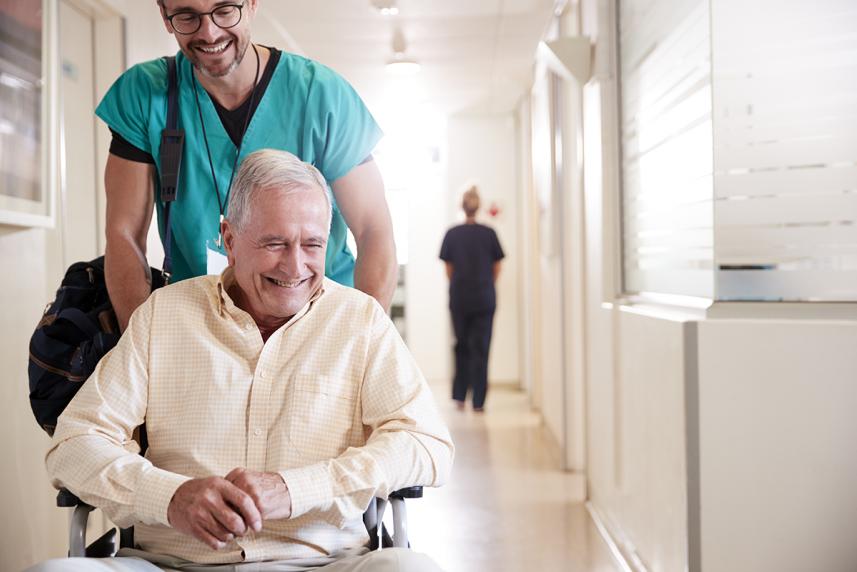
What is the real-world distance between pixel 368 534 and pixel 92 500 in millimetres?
469

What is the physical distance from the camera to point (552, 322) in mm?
6078

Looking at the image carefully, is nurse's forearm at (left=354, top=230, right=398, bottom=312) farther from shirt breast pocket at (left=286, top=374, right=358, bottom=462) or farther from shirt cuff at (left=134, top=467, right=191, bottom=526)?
shirt cuff at (left=134, top=467, right=191, bottom=526)

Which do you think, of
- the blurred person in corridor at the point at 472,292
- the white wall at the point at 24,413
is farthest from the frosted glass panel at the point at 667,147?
the blurred person in corridor at the point at 472,292

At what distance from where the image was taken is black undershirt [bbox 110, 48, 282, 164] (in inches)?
76.4

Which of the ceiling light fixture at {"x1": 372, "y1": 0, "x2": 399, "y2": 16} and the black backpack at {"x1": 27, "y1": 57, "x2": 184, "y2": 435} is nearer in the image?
the black backpack at {"x1": 27, "y1": 57, "x2": 184, "y2": 435}

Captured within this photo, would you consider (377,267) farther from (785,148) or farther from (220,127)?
(785,148)

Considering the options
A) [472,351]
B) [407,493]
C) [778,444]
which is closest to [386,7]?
[472,351]

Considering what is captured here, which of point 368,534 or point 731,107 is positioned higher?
point 731,107

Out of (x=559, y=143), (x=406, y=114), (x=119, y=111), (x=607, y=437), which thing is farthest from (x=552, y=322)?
A: (x=119, y=111)

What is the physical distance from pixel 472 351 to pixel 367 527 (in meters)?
5.37

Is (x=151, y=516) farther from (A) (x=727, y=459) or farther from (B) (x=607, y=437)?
(B) (x=607, y=437)

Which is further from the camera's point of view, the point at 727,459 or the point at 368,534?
the point at 727,459

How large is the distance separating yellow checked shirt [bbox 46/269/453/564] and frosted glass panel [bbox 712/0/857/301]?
1067 millimetres

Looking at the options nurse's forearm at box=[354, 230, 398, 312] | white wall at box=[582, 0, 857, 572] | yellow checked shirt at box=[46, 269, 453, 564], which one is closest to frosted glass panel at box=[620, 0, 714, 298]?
white wall at box=[582, 0, 857, 572]
